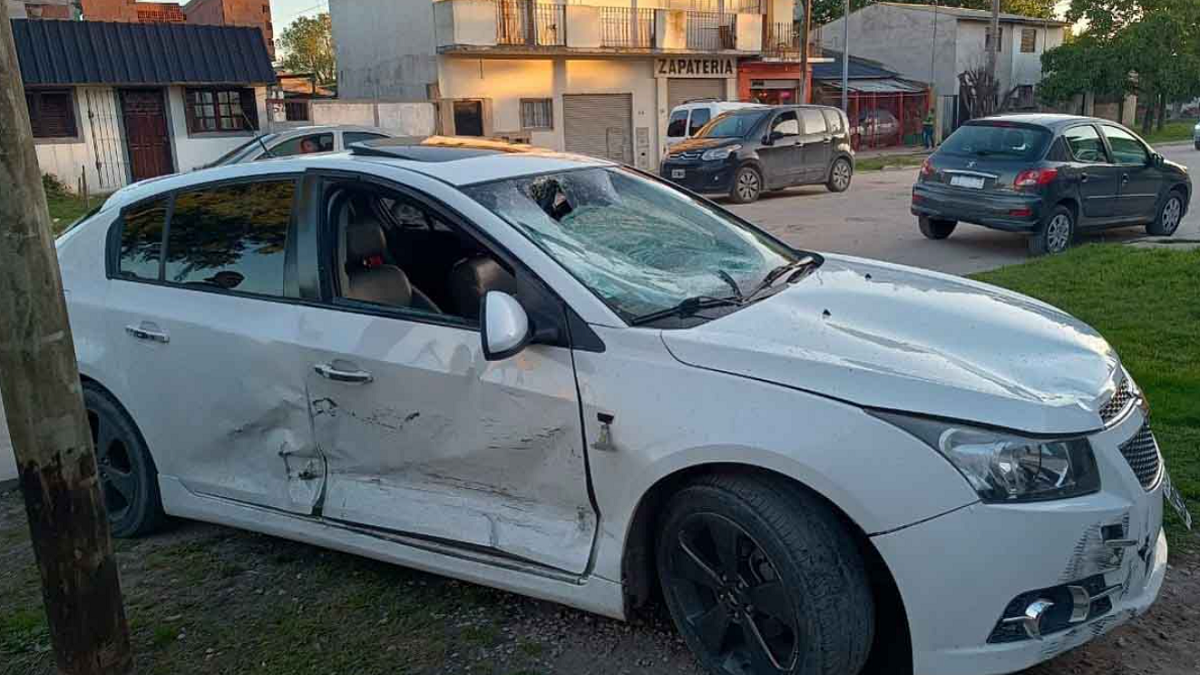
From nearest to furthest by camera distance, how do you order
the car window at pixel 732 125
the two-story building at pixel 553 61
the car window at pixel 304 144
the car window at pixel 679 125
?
the car window at pixel 304 144 → the car window at pixel 732 125 → the car window at pixel 679 125 → the two-story building at pixel 553 61

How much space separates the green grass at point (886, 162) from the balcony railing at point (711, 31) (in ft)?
19.8

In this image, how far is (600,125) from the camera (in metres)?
30.5

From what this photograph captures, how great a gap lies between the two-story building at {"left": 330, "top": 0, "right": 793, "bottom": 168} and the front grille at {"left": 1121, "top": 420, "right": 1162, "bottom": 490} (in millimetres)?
25277

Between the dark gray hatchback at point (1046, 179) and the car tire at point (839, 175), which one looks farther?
the car tire at point (839, 175)

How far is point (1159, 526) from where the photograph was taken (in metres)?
2.93

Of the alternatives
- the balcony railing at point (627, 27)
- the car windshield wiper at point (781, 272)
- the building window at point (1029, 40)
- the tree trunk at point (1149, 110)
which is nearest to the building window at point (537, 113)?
the balcony railing at point (627, 27)

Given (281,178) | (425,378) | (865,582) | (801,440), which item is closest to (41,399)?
(425,378)

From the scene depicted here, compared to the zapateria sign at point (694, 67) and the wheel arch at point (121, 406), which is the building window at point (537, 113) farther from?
the wheel arch at point (121, 406)

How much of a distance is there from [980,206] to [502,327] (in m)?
9.71

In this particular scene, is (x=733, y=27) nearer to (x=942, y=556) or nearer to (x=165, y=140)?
(x=165, y=140)

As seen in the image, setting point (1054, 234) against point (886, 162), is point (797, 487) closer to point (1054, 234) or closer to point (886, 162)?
point (1054, 234)

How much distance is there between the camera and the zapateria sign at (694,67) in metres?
31.5

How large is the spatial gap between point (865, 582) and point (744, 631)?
43 cm

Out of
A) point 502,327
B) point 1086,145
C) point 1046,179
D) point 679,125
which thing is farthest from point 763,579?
point 679,125
